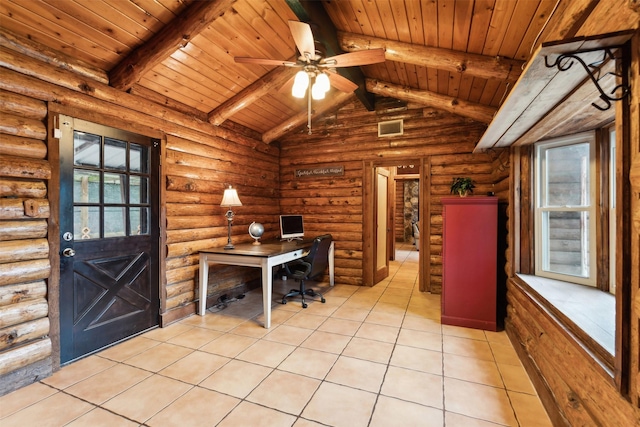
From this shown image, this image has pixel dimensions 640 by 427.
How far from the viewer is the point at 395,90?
3973 millimetres

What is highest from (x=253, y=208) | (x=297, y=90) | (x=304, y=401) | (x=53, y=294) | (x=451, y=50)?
(x=451, y=50)

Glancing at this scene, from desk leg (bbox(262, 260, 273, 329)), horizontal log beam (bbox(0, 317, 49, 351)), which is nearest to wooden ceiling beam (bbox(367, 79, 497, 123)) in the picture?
desk leg (bbox(262, 260, 273, 329))

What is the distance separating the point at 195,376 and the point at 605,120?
3.68 metres

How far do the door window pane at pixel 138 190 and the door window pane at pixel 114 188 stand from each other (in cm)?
8

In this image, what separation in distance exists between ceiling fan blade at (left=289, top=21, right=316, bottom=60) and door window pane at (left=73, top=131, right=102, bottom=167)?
6.78 feet

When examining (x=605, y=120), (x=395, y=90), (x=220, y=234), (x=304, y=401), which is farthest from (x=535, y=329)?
(x=220, y=234)

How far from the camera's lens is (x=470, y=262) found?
3145 millimetres

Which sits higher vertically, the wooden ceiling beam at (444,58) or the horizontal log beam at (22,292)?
the wooden ceiling beam at (444,58)

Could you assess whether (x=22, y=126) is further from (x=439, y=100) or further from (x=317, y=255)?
(x=439, y=100)

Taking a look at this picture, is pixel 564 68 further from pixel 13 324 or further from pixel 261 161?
pixel 261 161

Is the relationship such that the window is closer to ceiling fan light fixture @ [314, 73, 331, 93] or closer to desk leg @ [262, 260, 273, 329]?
ceiling fan light fixture @ [314, 73, 331, 93]

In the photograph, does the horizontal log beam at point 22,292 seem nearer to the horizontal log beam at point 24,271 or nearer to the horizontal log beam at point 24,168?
the horizontal log beam at point 24,271

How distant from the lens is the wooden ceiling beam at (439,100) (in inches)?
138

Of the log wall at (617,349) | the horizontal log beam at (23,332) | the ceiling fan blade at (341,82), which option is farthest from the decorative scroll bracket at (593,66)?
the horizontal log beam at (23,332)
